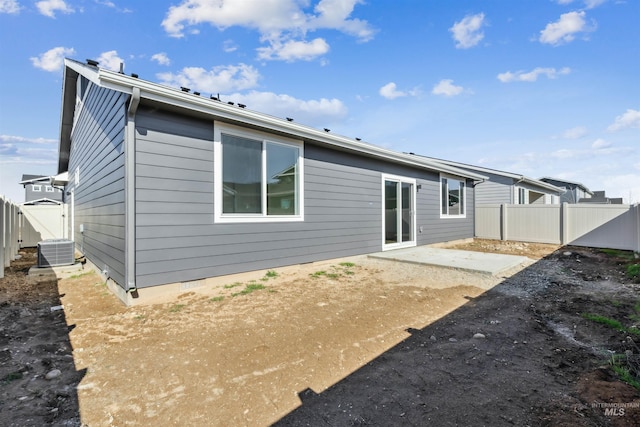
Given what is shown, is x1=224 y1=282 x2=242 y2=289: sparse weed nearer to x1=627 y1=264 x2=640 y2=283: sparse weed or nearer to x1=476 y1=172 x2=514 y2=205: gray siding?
x1=627 y1=264 x2=640 y2=283: sparse weed

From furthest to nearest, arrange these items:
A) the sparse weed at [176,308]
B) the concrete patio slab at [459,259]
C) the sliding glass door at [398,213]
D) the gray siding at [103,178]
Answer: the sliding glass door at [398,213], the concrete patio slab at [459,259], the gray siding at [103,178], the sparse weed at [176,308]

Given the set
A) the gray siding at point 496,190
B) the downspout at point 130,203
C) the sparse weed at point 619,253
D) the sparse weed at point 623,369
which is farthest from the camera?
the gray siding at point 496,190

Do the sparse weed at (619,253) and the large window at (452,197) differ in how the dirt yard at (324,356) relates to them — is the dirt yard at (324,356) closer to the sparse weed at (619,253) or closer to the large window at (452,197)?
the sparse weed at (619,253)

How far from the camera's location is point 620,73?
823 centimetres

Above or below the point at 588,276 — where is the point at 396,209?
above

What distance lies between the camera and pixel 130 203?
4094 mm

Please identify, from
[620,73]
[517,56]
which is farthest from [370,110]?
[620,73]

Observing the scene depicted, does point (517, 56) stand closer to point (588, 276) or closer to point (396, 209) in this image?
point (396, 209)

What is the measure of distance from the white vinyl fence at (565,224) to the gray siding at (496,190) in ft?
16.9

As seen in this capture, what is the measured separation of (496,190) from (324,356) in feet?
58.5

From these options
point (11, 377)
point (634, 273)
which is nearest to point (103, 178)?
point (11, 377)

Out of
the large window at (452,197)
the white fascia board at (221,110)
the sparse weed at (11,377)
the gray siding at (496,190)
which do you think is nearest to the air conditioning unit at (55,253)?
the white fascia board at (221,110)

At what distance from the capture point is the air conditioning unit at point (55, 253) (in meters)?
6.58

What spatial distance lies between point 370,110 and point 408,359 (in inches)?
470
